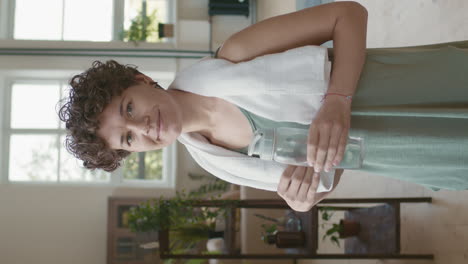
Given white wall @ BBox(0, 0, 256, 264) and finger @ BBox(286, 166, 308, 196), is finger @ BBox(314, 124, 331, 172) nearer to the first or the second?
finger @ BBox(286, 166, 308, 196)

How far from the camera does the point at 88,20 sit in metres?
5.98

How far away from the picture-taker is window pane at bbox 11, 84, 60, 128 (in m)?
5.89

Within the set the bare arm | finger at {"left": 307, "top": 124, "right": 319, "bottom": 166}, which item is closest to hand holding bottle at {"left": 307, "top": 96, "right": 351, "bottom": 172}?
finger at {"left": 307, "top": 124, "right": 319, "bottom": 166}

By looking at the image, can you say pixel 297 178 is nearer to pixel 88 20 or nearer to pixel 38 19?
pixel 88 20

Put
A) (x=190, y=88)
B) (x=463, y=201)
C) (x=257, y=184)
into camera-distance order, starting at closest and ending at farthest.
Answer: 1. (x=190, y=88)
2. (x=257, y=184)
3. (x=463, y=201)

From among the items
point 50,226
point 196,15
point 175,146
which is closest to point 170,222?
point 175,146

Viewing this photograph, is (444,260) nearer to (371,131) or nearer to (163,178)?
Answer: (371,131)

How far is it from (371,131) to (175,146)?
4551mm

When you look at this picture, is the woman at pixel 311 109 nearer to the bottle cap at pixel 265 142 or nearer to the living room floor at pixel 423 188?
the bottle cap at pixel 265 142

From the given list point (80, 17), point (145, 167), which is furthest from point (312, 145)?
point (80, 17)

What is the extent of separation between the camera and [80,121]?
157 centimetres

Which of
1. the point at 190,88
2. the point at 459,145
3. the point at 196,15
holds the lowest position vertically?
the point at 459,145

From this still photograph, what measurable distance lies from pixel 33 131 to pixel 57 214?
1.14m

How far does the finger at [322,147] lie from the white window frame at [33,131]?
4.72 meters
